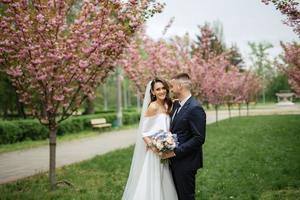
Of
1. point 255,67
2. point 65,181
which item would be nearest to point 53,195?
point 65,181

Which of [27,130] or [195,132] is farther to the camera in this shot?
[27,130]

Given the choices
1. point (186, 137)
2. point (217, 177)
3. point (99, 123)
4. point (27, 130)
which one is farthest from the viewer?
point (99, 123)

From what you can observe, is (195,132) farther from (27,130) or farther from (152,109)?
(27,130)

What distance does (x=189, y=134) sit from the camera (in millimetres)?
4883

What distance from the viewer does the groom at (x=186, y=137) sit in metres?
4.74

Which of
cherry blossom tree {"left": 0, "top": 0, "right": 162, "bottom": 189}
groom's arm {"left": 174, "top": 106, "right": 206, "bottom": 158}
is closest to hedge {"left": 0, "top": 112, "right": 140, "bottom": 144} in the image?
cherry blossom tree {"left": 0, "top": 0, "right": 162, "bottom": 189}

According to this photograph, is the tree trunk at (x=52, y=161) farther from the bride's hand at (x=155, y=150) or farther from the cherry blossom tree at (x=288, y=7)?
the cherry blossom tree at (x=288, y=7)

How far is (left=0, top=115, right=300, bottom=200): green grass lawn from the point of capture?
7.29m

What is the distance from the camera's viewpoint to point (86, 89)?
8.05 m

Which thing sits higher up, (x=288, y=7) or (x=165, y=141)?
(x=288, y=7)

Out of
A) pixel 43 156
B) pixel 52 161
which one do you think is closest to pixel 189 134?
pixel 52 161

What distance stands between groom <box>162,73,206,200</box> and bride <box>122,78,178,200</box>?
0.75 ft

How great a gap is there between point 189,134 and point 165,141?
328 millimetres

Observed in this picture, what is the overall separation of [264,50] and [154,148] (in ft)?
240
